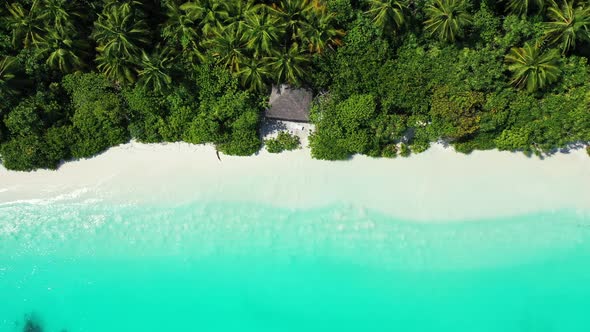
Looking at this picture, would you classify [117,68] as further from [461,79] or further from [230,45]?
[461,79]

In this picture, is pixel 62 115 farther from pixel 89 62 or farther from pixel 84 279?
pixel 84 279

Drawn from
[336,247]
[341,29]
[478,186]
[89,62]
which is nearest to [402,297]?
[336,247]

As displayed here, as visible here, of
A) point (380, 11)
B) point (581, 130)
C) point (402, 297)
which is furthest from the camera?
point (402, 297)

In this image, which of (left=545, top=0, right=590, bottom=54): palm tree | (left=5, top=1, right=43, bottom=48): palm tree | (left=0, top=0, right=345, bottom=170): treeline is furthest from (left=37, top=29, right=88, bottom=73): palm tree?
(left=545, top=0, right=590, bottom=54): palm tree

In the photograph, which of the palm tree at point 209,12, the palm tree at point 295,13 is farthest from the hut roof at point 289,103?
the palm tree at point 209,12

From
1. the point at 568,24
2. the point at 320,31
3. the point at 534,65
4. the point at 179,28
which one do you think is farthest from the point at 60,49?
the point at 568,24

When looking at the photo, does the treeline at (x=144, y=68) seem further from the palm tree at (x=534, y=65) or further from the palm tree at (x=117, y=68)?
the palm tree at (x=534, y=65)
